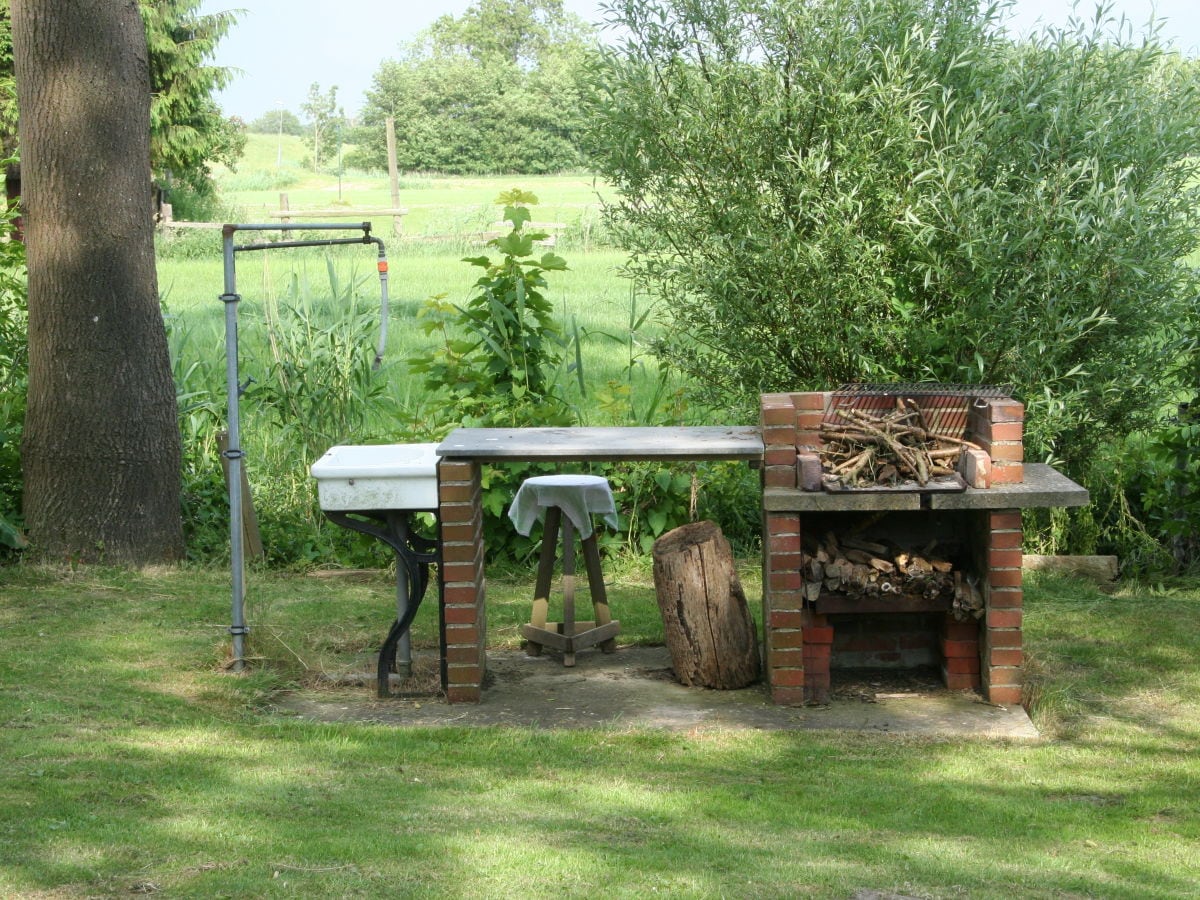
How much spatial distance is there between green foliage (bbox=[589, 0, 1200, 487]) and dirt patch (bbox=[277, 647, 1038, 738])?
6.16 feet

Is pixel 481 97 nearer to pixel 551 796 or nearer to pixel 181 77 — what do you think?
pixel 181 77

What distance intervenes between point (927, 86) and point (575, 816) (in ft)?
13.8

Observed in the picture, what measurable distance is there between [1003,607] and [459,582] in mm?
2201

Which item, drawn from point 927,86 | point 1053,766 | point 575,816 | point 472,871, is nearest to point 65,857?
point 472,871

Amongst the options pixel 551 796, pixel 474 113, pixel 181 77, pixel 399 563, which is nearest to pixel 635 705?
pixel 399 563

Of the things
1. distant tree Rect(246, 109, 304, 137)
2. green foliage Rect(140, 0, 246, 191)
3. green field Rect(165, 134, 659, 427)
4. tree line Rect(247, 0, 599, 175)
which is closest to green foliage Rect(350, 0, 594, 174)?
tree line Rect(247, 0, 599, 175)

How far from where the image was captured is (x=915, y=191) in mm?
6785

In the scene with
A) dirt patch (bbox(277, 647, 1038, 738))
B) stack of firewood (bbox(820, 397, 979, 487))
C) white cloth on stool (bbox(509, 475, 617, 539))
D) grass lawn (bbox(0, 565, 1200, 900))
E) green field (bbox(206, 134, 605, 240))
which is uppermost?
green field (bbox(206, 134, 605, 240))

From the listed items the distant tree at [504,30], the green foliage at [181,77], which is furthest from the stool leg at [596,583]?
the distant tree at [504,30]

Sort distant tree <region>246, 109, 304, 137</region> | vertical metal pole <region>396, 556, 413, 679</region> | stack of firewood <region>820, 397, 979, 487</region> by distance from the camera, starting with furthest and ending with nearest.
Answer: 1. distant tree <region>246, 109, 304, 137</region>
2. vertical metal pole <region>396, 556, 413, 679</region>
3. stack of firewood <region>820, 397, 979, 487</region>

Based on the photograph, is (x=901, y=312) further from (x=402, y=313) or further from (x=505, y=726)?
(x=402, y=313)

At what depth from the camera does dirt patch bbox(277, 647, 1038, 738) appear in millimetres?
5332

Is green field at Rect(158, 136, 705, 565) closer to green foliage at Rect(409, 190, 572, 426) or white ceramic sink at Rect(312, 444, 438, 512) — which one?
green foliage at Rect(409, 190, 572, 426)

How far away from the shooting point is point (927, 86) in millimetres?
6672
